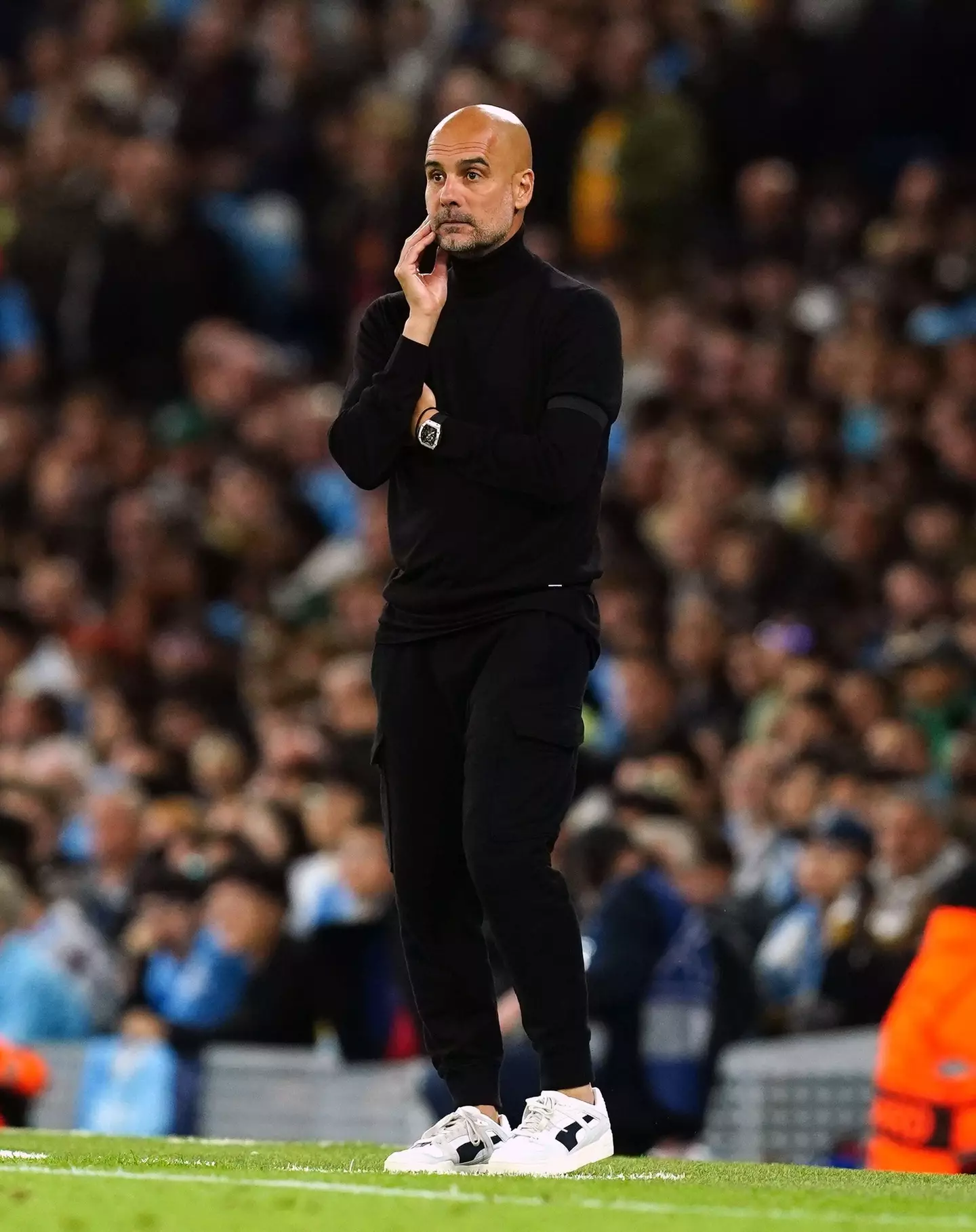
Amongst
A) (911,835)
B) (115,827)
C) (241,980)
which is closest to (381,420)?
(911,835)

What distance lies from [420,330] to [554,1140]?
1560mm

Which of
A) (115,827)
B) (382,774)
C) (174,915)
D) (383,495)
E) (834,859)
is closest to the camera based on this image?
(382,774)

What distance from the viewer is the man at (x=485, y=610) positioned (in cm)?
482

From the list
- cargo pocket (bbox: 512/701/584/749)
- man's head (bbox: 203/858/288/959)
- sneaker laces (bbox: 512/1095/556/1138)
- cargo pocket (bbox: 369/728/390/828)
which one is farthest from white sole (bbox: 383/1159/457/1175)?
man's head (bbox: 203/858/288/959)

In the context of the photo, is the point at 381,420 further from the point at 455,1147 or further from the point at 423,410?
the point at 455,1147

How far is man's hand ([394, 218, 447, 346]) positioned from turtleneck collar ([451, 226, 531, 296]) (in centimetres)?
5

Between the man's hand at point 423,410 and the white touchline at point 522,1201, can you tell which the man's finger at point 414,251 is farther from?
the white touchline at point 522,1201

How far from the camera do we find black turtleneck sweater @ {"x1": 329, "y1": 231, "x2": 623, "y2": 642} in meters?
4.87

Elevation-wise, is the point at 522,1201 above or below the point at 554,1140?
below

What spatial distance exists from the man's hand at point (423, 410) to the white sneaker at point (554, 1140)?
4.25 feet

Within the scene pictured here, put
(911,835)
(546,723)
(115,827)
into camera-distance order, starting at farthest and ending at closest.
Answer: (115,827) < (911,835) < (546,723)

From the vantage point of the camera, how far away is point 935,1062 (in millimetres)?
6035

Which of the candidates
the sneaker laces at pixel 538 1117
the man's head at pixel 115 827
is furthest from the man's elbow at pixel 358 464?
the man's head at pixel 115 827

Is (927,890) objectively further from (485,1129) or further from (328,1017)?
(485,1129)
